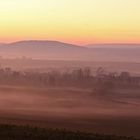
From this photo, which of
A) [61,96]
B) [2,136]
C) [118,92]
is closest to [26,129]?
[2,136]

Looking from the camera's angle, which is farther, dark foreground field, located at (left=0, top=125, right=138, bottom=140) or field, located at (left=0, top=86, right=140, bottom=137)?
field, located at (left=0, top=86, right=140, bottom=137)

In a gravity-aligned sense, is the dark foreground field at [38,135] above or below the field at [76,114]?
above

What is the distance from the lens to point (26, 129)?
30.2 meters

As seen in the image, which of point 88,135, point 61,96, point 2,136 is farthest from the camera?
point 61,96

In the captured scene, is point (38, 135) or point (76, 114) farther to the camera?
point (76, 114)

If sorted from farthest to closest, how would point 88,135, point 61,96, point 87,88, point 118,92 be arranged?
point 87,88 → point 118,92 → point 61,96 → point 88,135

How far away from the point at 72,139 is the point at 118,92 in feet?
476

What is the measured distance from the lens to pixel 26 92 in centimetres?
15962

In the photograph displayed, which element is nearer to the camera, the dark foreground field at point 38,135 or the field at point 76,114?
the dark foreground field at point 38,135

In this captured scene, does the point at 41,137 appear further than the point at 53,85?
No

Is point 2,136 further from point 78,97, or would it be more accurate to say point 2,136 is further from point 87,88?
point 87,88

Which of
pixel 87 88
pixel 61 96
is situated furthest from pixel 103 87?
pixel 61 96

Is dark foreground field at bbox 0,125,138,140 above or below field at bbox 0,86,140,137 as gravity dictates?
above

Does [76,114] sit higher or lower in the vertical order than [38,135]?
lower
